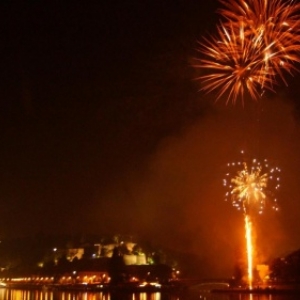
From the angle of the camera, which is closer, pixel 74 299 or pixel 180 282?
pixel 74 299

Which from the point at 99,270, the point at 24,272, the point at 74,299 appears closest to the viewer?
the point at 74,299

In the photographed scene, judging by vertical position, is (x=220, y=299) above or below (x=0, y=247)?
below

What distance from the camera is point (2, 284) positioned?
263 feet

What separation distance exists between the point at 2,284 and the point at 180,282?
29560mm

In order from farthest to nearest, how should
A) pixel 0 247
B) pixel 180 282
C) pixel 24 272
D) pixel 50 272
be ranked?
pixel 0 247 → pixel 24 272 → pixel 50 272 → pixel 180 282

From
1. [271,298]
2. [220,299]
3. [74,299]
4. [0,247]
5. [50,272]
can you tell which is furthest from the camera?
[0,247]

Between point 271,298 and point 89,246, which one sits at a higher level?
point 89,246

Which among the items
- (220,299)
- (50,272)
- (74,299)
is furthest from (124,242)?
(220,299)

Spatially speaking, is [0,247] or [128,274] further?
[0,247]

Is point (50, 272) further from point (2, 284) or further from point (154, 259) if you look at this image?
point (154, 259)

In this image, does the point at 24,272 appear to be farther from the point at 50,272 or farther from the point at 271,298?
the point at 271,298

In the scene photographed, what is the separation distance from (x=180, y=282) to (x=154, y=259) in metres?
20.4

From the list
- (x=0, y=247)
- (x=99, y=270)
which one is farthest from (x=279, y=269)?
(x=0, y=247)

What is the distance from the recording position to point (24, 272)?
84.0 meters
